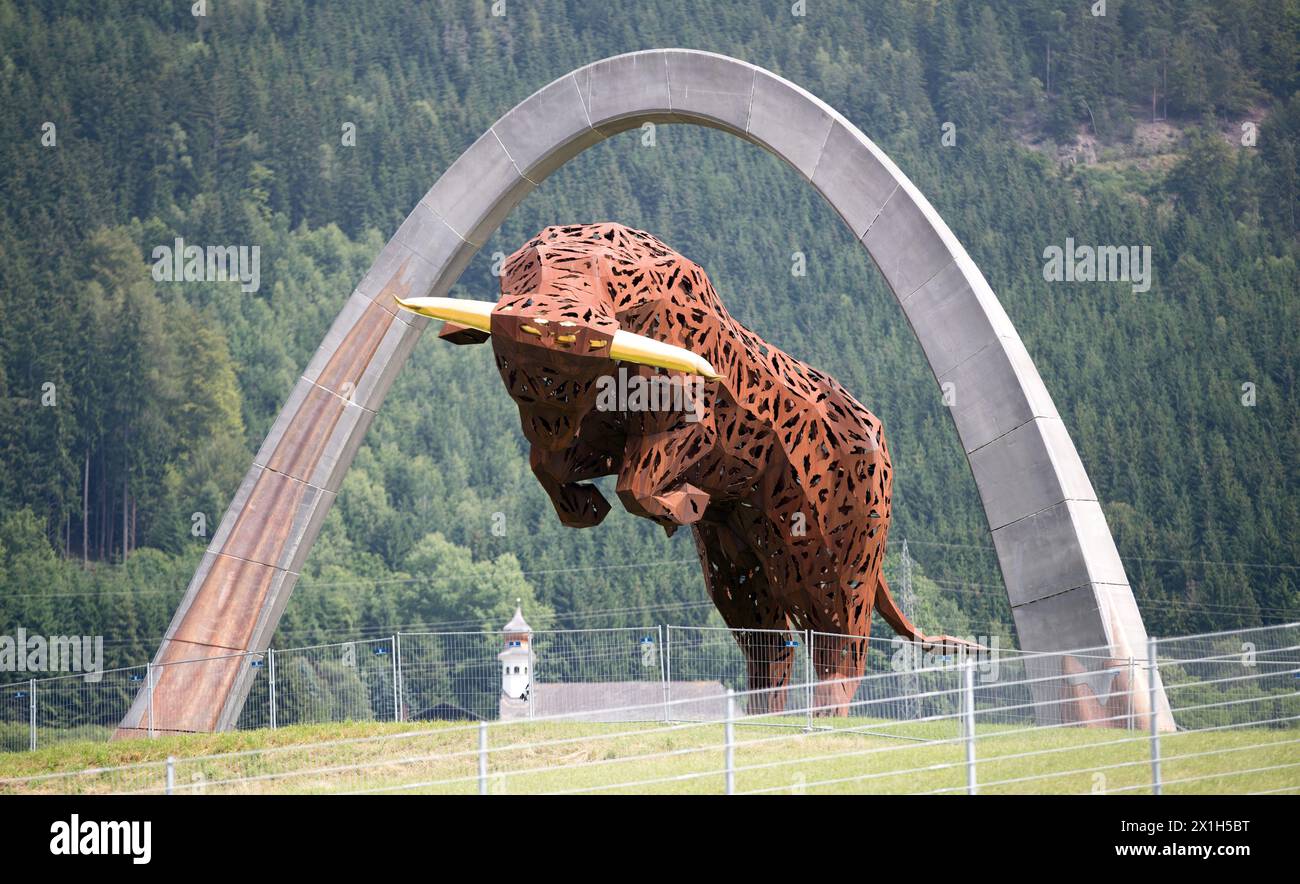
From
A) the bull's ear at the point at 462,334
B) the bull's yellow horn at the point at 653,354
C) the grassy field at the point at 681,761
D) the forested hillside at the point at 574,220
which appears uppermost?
the forested hillside at the point at 574,220

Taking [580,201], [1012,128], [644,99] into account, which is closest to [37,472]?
[580,201]

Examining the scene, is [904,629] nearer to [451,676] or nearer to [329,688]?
[329,688]

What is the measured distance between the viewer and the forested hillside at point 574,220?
54.8m

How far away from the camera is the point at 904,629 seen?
16469 millimetres

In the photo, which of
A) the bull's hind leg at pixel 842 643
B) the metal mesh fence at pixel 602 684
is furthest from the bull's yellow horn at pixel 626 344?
the bull's hind leg at pixel 842 643

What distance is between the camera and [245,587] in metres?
19.3

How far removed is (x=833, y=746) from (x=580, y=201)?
180ft

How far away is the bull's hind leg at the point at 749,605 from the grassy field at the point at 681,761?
4.90 feet

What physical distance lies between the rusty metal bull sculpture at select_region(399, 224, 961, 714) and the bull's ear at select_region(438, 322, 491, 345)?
21 mm

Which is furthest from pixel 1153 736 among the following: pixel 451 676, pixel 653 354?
pixel 451 676

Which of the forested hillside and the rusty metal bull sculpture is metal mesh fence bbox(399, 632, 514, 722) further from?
the rusty metal bull sculpture

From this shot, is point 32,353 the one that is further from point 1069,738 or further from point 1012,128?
point 1069,738

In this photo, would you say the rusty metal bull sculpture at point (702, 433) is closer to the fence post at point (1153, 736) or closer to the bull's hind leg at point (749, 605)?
the bull's hind leg at point (749, 605)

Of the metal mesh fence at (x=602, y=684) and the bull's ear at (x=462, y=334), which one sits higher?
the bull's ear at (x=462, y=334)
